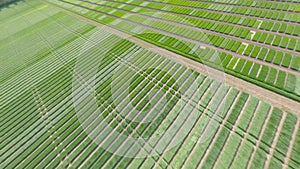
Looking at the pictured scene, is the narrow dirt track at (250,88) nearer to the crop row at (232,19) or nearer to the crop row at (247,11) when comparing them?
the crop row at (232,19)

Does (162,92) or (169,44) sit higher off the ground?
(169,44)

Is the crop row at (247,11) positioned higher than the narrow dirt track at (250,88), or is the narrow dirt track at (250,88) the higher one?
the crop row at (247,11)

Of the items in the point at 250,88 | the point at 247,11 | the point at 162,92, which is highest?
the point at 247,11

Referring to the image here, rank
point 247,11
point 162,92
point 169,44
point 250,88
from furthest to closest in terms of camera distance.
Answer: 1. point 247,11
2. point 169,44
3. point 162,92
4. point 250,88

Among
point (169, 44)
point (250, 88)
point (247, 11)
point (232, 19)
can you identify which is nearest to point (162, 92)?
point (250, 88)

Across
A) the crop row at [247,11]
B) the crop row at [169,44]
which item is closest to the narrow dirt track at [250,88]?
the crop row at [169,44]

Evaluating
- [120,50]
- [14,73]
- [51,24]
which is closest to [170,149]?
[120,50]

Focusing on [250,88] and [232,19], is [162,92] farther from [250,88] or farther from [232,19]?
[232,19]

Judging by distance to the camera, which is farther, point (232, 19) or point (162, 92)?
point (232, 19)

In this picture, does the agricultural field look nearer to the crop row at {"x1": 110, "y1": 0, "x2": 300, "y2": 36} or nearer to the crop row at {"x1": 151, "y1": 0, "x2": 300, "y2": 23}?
the crop row at {"x1": 110, "y1": 0, "x2": 300, "y2": 36}
